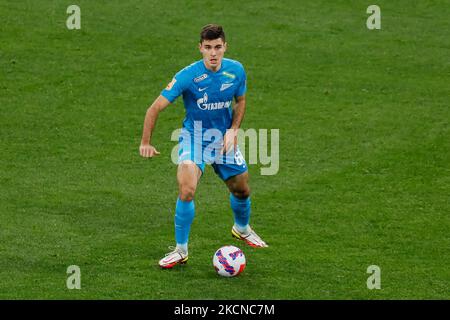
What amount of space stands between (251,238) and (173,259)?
1.41 meters

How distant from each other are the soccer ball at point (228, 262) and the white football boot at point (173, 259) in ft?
1.47

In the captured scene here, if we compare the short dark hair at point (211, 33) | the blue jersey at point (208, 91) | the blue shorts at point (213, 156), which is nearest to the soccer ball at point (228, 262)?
the blue shorts at point (213, 156)

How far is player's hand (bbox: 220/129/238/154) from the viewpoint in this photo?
492 inches

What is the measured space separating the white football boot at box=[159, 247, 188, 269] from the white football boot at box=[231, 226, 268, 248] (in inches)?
47.4

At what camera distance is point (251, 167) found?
16.7 m

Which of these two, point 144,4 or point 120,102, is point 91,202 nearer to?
point 120,102

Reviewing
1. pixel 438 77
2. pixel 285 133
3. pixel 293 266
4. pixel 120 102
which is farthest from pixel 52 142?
pixel 438 77

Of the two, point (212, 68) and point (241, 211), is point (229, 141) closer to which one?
point (212, 68)

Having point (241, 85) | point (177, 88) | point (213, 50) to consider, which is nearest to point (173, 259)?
point (177, 88)

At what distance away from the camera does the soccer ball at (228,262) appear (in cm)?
1191

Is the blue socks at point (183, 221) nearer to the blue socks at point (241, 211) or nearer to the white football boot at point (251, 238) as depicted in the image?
the blue socks at point (241, 211)

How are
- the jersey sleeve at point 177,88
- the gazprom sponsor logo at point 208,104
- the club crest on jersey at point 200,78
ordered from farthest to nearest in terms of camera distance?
the gazprom sponsor logo at point 208,104 → the club crest on jersey at point 200,78 → the jersey sleeve at point 177,88

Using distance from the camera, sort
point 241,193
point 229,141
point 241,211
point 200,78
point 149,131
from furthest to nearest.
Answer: point 241,211
point 241,193
point 229,141
point 200,78
point 149,131

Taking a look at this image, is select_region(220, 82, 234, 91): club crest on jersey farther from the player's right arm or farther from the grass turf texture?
the grass turf texture
